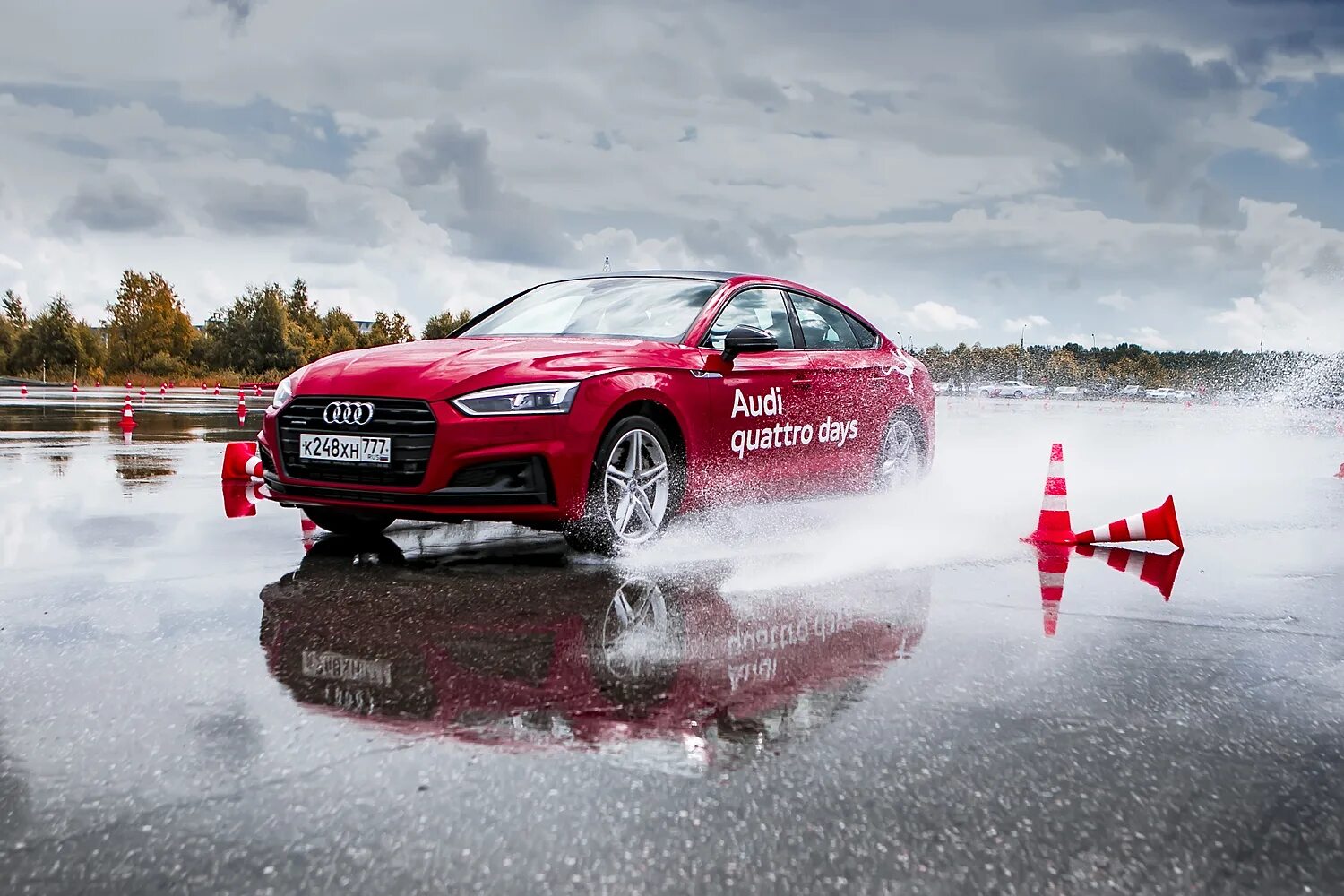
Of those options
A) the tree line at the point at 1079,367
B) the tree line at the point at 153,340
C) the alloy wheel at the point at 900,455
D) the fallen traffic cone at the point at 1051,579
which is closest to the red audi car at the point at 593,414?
the alloy wheel at the point at 900,455

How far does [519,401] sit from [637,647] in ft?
6.26

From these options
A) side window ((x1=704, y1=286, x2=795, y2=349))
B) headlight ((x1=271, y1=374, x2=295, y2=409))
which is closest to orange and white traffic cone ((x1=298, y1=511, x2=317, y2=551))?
headlight ((x1=271, y1=374, x2=295, y2=409))

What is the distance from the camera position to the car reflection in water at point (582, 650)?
354 cm

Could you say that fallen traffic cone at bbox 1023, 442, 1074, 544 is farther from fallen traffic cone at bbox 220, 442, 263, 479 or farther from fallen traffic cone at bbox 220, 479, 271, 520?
fallen traffic cone at bbox 220, 442, 263, 479

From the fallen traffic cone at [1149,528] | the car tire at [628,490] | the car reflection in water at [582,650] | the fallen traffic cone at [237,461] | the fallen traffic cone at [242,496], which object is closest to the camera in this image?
the car reflection in water at [582,650]

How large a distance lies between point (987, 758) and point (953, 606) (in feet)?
7.12

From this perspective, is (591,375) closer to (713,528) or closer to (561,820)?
(713,528)

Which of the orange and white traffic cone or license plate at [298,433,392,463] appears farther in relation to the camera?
the orange and white traffic cone

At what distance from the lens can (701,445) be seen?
7.00 m

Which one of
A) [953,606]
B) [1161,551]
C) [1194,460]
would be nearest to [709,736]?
[953,606]

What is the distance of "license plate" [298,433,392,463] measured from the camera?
6164 millimetres

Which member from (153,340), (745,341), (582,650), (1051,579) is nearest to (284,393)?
(745,341)

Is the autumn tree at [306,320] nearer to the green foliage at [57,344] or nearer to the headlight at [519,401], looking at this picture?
the green foliage at [57,344]

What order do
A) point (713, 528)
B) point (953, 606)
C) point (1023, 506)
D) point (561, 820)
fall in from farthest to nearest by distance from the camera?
point (1023, 506) < point (713, 528) < point (953, 606) < point (561, 820)
